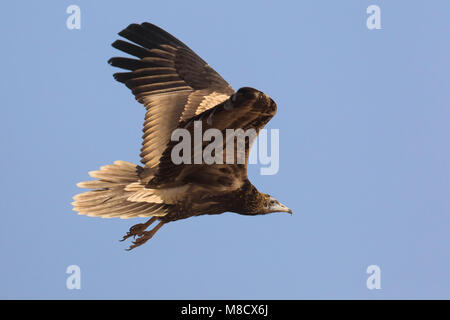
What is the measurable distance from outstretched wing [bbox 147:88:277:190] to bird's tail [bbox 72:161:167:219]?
0.29 metres

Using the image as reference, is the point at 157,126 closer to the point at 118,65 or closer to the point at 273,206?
the point at 118,65

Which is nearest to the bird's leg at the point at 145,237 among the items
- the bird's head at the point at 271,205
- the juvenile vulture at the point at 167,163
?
the juvenile vulture at the point at 167,163

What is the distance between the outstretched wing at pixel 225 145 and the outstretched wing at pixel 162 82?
→ 62cm

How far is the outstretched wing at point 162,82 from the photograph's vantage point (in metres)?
8.11

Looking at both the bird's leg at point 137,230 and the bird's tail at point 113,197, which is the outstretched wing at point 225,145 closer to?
the bird's tail at point 113,197

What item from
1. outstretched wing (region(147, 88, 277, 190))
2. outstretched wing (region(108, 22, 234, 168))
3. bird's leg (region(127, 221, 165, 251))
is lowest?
bird's leg (region(127, 221, 165, 251))

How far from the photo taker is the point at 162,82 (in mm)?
8477

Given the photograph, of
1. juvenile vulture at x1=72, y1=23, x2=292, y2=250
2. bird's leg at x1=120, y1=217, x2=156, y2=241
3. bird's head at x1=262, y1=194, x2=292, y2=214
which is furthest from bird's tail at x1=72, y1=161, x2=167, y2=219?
bird's head at x1=262, y1=194, x2=292, y2=214

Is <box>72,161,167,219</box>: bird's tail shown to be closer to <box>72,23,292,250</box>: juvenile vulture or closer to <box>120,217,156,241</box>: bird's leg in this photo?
<box>72,23,292,250</box>: juvenile vulture

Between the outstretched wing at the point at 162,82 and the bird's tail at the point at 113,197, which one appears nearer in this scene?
the bird's tail at the point at 113,197

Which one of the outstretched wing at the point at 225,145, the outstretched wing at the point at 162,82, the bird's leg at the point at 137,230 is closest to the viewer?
the outstretched wing at the point at 225,145

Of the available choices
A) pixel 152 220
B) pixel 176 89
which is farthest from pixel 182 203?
pixel 176 89

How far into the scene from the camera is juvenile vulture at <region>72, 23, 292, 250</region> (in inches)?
297

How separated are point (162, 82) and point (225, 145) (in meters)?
1.72
